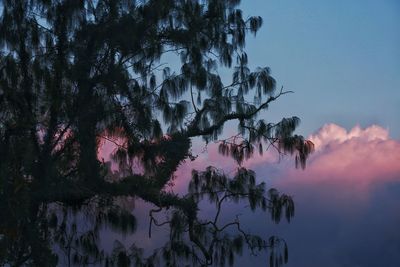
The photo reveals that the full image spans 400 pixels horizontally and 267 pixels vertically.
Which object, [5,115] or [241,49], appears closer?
[5,115]

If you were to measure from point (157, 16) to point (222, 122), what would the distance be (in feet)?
6.87

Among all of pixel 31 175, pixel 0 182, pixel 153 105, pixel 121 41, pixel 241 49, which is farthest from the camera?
pixel 241 49

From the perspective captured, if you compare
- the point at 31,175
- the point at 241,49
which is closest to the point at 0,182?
the point at 31,175

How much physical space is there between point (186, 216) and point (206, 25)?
323cm

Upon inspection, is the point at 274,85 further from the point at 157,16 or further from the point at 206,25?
the point at 157,16

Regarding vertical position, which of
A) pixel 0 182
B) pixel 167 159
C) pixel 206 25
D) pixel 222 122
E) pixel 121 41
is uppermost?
pixel 206 25

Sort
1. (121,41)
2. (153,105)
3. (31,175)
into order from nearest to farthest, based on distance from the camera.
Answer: (31,175)
(121,41)
(153,105)

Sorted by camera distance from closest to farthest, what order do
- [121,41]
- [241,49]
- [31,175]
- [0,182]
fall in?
[0,182]
[31,175]
[121,41]
[241,49]

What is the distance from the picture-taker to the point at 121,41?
426 inches

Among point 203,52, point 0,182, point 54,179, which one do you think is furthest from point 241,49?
point 0,182

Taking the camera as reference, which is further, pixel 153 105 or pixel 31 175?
pixel 153 105

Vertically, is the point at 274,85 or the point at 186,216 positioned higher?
the point at 274,85

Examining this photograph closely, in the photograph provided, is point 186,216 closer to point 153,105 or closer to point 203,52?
point 153,105

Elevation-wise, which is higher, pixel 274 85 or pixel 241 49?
pixel 241 49
